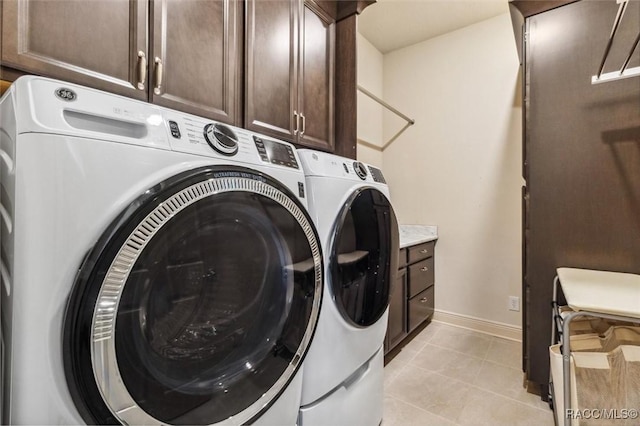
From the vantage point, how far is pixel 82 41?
814mm

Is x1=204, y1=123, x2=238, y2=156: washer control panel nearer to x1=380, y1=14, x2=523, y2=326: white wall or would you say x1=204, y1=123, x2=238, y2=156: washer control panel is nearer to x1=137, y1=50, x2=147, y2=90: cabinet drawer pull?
x1=137, y1=50, x2=147, y2=90: cabinet drawer pull

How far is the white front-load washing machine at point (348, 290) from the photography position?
3.04 ft

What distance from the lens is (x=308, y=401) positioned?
2.98 feet

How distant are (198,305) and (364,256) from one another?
0.64 m

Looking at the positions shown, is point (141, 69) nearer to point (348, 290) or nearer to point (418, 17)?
point (348, 290)

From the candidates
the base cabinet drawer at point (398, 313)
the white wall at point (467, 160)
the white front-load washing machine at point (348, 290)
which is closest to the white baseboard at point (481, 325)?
the white wall at point (467, 160)

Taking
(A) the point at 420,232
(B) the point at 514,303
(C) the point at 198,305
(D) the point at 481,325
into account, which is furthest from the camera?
(A) the point at 420,232

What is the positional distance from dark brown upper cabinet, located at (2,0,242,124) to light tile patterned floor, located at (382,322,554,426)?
169 cm

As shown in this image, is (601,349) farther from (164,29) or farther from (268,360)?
(164,29)

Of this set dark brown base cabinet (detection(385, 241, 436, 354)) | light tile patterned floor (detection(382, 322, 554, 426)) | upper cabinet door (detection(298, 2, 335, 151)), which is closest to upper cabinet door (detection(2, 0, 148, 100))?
upper cabinet door (detection(298, 2, 335, 151))

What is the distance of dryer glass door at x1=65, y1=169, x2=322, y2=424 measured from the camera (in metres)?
0.47

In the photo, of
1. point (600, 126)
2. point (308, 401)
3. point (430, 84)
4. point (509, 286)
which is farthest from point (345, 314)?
point (430, 84)

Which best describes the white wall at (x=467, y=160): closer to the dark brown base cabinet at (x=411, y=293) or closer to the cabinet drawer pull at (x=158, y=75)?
the dark brown base cabinet at (x=411, y=293)

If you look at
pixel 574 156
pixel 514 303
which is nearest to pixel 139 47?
pixel 574 156
